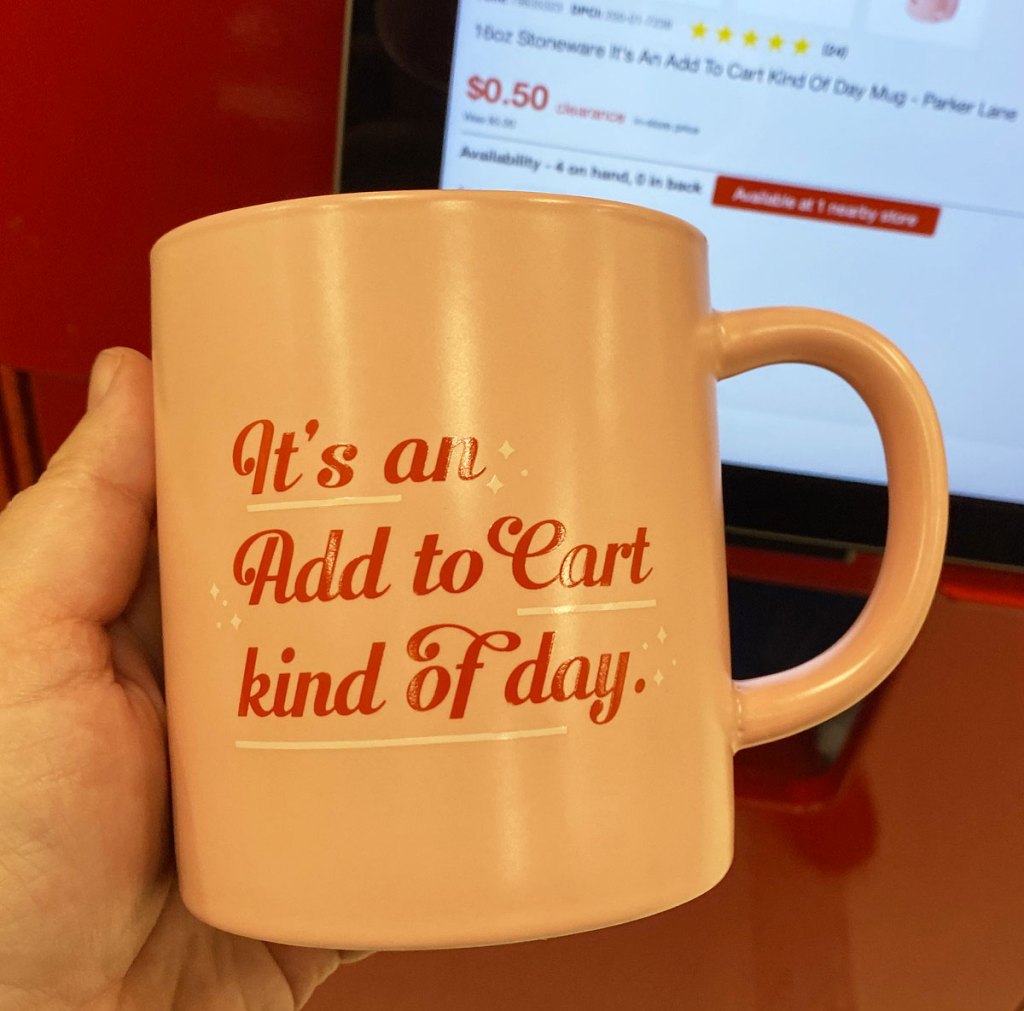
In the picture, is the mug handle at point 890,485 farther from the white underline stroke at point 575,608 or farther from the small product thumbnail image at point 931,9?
the small product thumbnail image at point 931,9

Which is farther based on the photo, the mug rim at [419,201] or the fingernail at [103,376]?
the fingernail at [103,376]

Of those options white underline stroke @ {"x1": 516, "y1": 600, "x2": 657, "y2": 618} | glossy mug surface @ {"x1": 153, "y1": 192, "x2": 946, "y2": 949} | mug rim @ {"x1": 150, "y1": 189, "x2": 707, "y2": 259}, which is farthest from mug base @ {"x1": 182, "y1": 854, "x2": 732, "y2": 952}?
mug rim @ {"x1": 150, "y1": 189, "x2": 707, "y2": 259}

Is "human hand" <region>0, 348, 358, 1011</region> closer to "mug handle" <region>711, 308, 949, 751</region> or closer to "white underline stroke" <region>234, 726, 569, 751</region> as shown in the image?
"white underline stroke" <region>234, 726, 569, 751</region>

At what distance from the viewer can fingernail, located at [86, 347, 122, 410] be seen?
412mm

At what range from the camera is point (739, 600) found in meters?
0.64

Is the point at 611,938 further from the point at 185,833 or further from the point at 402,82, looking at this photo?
the point at 402,82

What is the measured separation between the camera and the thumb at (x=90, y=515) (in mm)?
393

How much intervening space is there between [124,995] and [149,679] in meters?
0.16

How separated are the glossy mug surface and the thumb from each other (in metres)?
0.11

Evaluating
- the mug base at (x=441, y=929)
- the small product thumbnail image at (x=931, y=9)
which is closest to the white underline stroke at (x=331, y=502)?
the mug base at (x=441, y=929)

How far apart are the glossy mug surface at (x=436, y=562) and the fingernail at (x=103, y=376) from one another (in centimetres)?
11

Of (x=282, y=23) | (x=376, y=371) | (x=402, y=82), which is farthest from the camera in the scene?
(x=282, y=23)

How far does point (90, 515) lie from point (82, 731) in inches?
3.9

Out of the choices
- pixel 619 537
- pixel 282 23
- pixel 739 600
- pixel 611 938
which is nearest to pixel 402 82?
pixel 282 23
